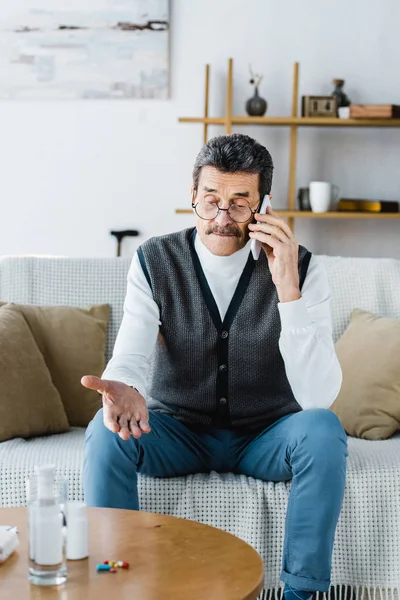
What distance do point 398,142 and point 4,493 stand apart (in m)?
2.67

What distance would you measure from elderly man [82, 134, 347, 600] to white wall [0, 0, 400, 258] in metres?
1.84

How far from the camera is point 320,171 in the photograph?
4.09 metres

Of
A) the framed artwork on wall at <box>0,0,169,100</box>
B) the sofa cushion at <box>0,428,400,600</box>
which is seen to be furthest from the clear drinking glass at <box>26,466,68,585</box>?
the framed artwork on wall at <box>0,0,169,100</box>

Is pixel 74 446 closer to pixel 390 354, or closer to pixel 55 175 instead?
pixel 390 354

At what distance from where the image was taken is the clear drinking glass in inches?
48.5

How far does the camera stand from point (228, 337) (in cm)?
214

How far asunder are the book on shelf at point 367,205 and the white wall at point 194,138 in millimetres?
153

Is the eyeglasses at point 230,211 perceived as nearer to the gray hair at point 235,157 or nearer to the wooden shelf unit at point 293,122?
the gray hair at point 235,157

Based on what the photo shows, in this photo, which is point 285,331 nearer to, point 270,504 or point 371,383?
point 270,504

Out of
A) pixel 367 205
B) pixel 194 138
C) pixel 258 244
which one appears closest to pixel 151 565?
pixel 258 244

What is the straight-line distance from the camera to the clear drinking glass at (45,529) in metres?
1.23

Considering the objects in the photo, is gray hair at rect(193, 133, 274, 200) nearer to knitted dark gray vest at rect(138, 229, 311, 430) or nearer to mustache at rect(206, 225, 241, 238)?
mustache at rect(206, 225, 241, 238)

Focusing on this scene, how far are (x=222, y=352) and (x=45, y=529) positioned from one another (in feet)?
3.19

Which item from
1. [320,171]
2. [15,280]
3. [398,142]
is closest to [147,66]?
[320,171]
